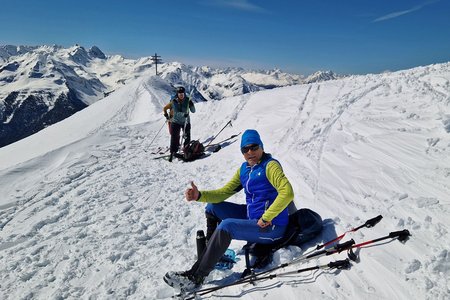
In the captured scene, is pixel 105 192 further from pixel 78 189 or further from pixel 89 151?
pixel 89 151

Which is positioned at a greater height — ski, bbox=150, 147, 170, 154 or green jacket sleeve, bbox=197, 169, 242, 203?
green jacket sleeve, bbox=197, 169, 242, 203

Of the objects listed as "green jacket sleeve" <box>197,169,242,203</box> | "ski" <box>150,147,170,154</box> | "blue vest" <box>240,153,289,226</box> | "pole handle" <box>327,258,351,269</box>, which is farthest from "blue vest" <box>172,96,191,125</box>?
"pole handle" <box>327,258,351,269</box>

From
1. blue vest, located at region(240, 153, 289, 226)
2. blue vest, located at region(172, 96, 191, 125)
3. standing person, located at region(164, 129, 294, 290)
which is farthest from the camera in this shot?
blue vest, located at region(172, 96, 191, 125)

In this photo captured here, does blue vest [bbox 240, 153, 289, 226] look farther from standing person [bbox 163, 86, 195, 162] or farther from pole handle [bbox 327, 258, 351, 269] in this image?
standing person [bbox 163, 86, 195, 162]

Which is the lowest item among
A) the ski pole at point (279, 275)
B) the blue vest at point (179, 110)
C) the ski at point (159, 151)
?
the ski at point (159, 151)

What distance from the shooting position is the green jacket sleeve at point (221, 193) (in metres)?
5.82

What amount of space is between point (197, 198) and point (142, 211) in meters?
3.27

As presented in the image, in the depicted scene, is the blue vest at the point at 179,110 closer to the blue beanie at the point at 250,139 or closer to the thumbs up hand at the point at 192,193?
the thumbs up hand at the point at 192,193

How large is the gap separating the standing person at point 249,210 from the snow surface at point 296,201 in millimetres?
466

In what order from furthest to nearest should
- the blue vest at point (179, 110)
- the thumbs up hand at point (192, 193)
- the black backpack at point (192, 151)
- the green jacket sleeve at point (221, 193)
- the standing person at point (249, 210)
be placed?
the blue vest at point (179, 110) → the black backpack at point (192, 151) → the green jacket sleeve at point (221, 193) → the thumbs up hand at point (192, 193) → the standing person at point (249, 210)

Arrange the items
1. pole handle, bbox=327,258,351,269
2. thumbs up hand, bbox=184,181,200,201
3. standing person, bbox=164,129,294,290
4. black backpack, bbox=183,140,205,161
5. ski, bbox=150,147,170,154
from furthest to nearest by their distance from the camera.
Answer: ski, bbox=150,147,170,154
black backpack, bbox=183,140,205,161
thumbs up hand, bbox=184,181,200,201
standing person, bbox=164,129,294,290
pole handle, bbox=327,258,351,269

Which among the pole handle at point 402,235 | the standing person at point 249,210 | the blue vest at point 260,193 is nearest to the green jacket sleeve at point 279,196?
the standing person at point 249,210

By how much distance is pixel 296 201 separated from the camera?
24.7 feet

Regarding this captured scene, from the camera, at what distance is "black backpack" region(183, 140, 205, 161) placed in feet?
45.7
